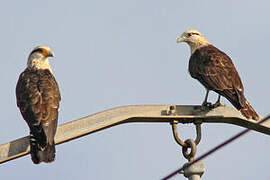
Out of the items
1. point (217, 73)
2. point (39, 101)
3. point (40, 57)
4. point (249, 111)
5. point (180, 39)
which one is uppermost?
point (249, 111)

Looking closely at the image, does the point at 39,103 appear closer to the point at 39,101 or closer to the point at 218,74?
the point at 39,101

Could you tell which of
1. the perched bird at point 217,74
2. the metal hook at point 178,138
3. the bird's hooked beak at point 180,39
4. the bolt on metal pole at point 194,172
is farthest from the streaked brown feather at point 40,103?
the bird's hooked beak at point 180,39

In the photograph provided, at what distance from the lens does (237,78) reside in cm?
927

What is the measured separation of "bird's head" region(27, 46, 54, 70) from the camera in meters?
9.87

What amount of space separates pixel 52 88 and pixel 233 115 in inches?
119

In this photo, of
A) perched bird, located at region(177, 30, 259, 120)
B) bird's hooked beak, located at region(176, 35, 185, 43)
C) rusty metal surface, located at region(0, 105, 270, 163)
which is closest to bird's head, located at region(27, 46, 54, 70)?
perched bird, located at region(177, 30, 259, 120)

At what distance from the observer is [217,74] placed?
30.7 feet

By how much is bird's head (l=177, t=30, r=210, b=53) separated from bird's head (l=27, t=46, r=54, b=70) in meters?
2.62

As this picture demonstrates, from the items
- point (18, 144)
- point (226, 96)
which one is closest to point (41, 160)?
point (18, 144)

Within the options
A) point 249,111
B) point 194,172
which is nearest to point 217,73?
point 249,111

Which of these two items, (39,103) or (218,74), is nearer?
(39,103)

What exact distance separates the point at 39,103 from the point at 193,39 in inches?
→ 179

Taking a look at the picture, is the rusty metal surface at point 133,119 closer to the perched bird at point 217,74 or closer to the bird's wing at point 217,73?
the perched bird at point 217,74

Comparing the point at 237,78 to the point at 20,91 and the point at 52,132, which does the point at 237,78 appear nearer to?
the point at 20,91
